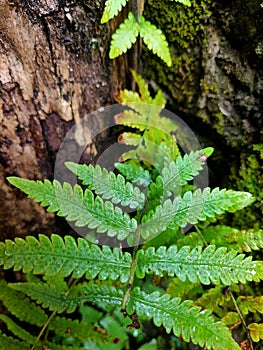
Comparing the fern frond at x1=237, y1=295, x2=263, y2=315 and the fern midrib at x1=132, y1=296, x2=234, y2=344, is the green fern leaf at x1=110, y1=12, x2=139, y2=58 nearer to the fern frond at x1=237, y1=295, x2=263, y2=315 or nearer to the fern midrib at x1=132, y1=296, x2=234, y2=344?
the fern midrib at x1=132, y1=296, x2=234, y2=344

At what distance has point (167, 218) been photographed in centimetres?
156

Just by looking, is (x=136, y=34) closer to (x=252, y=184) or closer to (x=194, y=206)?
(x=194, y=206)

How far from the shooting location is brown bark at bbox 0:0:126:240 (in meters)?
1.57

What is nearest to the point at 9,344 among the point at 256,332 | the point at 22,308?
the point at 22,308

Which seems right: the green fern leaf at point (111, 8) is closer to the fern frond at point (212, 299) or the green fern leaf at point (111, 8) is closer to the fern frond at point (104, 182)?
the fern frond at point (104, 182)

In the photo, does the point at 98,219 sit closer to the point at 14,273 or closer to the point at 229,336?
the point at 229,336

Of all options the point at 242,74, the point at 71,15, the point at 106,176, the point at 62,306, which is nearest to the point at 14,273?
the point at 62,306

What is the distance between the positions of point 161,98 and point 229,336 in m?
1.26

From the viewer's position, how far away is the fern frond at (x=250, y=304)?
164 cm

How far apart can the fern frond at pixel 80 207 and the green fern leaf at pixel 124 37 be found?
67 centimetres

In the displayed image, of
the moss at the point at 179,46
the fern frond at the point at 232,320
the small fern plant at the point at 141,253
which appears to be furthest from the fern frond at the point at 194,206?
the moss at the point at 179,46

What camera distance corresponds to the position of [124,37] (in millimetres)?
1743

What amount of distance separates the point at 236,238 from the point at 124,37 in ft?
3.56

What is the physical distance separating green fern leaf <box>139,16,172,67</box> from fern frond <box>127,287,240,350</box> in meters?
1.10
